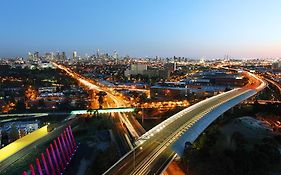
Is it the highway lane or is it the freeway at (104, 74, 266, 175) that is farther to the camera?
the freeway at (104, 74, 266, 175)

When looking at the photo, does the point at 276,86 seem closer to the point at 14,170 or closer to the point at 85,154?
the point at 85,154

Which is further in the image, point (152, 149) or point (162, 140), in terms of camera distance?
point (162, 140)

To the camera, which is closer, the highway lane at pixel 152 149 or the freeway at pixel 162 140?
the highway lane at pixel 152 149

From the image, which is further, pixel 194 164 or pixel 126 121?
pixel 126 121

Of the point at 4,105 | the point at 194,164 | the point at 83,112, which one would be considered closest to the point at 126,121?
the point at 83,112
